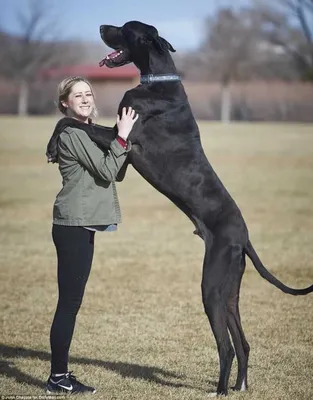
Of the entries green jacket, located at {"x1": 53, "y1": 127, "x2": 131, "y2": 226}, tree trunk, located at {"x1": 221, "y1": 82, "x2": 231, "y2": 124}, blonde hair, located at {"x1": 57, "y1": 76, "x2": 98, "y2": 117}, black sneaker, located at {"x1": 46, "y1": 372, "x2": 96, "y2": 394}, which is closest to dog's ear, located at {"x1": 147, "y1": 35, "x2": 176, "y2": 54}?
blonde hair, located at {"x1": 57, "y1": 76, "x2": 98, "y2": 117}

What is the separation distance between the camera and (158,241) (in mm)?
11000

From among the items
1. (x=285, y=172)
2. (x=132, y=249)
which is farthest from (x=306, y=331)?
(x=285, y=172)

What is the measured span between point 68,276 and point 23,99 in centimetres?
4144

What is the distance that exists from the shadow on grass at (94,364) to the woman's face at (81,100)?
168 centimetres

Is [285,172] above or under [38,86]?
under

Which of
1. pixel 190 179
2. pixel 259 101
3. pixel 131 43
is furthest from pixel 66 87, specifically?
pixel 259 101

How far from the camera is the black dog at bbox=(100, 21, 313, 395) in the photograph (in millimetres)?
4176

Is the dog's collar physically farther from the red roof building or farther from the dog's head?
the red roof building

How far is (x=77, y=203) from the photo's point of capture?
4.26m

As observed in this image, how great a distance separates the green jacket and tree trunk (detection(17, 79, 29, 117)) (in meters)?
40.9

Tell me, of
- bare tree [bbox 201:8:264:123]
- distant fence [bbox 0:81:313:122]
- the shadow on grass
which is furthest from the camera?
bare tree [bbox 201:8:264:123]

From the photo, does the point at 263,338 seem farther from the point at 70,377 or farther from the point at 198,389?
the point at 70,377

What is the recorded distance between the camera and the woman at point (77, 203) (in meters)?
4.21

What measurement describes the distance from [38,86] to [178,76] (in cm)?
4254
